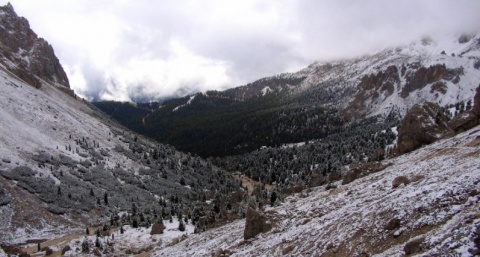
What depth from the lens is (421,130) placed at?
2090 inches

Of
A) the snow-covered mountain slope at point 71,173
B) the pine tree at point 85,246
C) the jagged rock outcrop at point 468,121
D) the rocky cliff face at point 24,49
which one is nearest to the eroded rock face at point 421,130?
the jagged rock outcrop at point 468,121

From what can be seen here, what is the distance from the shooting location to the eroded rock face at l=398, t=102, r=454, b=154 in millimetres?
52438

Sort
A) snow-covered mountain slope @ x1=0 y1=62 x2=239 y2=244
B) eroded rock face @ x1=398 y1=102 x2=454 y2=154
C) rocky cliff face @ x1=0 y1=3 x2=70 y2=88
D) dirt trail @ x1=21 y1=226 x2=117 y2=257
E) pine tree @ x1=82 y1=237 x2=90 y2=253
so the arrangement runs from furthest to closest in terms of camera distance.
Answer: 1. rocky cliff face @ x1=0 y1=3 x2=70 y2=88
2. snow-covered mountain slope @ x1=0 y1=62 x2=239 y2=244
3. eroded rock face @ x1=398 y1=102 x2=454 y2=154
4. dirt trail @ x1=21 y1=226 x2=117 y2=257
5. pine tree @ x1=82 y1=237 x2=90 y2=253

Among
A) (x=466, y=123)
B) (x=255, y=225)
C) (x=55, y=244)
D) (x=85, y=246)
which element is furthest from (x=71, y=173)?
(x=466, y=123)

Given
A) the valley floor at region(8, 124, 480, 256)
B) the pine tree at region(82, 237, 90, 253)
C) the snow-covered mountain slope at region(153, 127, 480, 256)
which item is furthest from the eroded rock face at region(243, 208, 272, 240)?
the pine tree at region(82, 237, 90, 253)

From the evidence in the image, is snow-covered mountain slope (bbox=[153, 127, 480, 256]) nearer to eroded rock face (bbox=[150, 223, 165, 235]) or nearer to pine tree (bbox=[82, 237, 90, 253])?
pine tree (bbox=[82, 237, 90, 253])

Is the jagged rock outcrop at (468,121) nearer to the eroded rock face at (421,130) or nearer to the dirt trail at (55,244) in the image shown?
the eroded rock face at (421,130)

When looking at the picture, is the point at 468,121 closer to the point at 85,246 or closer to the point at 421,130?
the point at 421,130

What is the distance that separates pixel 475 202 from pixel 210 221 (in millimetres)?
42978

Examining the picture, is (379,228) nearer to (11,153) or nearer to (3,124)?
(11,153)

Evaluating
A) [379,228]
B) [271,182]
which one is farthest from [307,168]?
[379,228]

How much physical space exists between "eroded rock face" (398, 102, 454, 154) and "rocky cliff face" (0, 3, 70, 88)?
14282 cm

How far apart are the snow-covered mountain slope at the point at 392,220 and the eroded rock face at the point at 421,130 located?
14.6 meters

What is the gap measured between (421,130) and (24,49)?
7172 inches
